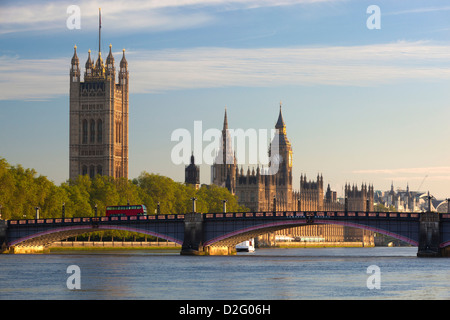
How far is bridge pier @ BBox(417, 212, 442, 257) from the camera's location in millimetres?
108312

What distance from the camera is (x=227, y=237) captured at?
116 m

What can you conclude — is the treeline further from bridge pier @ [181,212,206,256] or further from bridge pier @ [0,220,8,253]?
bridge pier @ [181,212,206,256]

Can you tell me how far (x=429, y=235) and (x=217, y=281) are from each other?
136ft

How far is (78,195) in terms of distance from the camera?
523ft

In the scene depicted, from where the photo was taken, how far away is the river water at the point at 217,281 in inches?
2451

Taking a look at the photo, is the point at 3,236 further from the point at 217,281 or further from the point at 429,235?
the point at 217,281

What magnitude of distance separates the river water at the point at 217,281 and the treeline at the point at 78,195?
40983mm

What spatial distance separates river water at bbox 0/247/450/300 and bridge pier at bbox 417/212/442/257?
7107 mm

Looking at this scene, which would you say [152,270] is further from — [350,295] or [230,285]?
[350,295]
